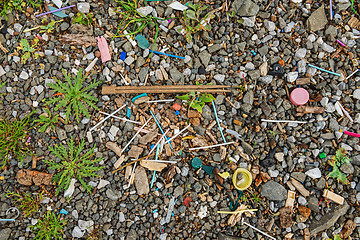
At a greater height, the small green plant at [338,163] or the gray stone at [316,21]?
the gray stone at [316,21]

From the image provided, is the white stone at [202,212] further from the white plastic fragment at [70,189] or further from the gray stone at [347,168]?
the gray stone at [347,168]

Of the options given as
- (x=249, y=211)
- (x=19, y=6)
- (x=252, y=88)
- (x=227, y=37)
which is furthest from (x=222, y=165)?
(x=19, y=6)

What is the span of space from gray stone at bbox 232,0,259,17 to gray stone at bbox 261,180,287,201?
1.91 m

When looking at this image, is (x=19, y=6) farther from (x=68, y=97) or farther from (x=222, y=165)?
(x=222, y=165)

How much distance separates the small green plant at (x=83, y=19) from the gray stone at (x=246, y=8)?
1.65 meters

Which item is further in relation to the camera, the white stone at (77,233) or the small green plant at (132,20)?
the small green plant at (132,20)

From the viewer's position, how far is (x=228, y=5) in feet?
9.59

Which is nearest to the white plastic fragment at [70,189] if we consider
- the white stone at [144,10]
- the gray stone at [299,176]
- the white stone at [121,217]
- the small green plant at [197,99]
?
the white stone at [121,217]

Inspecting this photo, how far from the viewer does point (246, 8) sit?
2.89m

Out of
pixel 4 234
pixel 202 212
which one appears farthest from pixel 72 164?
pixel 202 212

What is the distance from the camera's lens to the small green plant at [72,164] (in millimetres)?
2766

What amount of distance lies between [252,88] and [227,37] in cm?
65

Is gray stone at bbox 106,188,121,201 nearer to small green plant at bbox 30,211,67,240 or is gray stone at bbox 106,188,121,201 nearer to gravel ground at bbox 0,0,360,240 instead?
gravel ground at bbox 0,0,360,240

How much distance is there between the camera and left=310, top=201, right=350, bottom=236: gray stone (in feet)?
9.12
